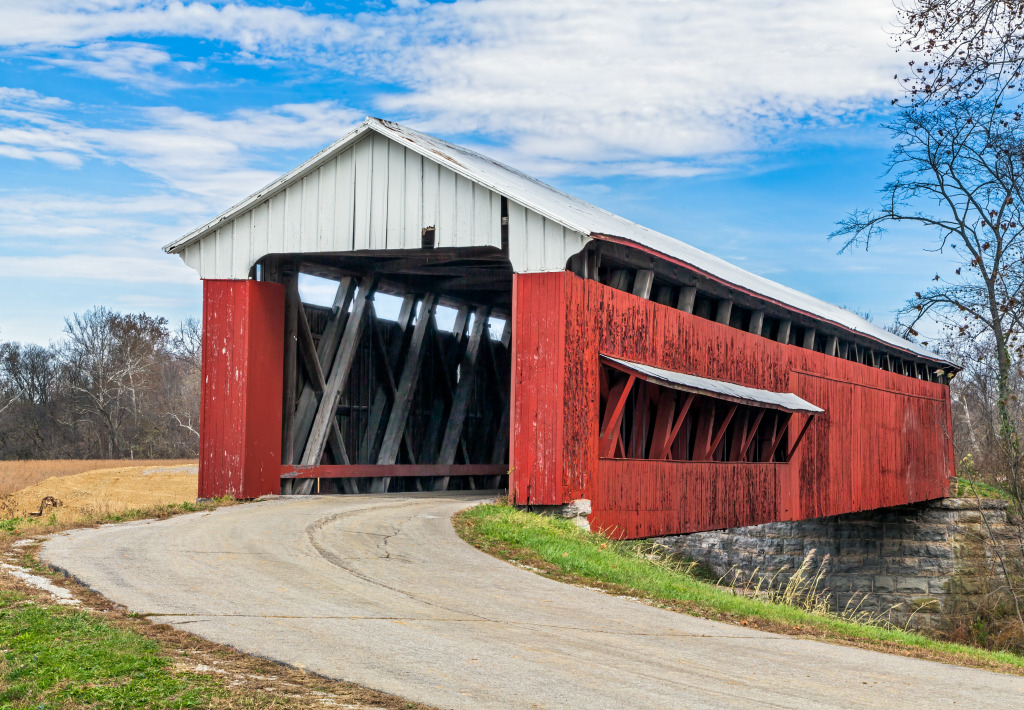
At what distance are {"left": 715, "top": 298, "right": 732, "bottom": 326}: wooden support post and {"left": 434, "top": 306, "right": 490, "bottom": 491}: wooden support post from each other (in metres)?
5.40

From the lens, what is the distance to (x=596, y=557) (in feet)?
36.2

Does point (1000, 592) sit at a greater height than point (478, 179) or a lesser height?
lesser

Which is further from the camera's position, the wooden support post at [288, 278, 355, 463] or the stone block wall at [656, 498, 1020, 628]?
the stone block wall at [656, 498, 1020, 628]

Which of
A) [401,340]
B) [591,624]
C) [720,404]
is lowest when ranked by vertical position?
[591,624]

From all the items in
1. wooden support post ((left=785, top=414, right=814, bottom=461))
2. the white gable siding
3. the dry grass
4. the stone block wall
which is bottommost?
the stone block wall

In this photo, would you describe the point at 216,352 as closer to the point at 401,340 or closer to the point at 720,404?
the point at 401,340

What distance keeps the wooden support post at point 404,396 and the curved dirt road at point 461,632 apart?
7518 mm

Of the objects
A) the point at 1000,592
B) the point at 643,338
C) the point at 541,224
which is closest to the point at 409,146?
the point at 541,224

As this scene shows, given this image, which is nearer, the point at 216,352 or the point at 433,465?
the point at 216,352

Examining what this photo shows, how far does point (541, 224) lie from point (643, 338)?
2920 millimetres

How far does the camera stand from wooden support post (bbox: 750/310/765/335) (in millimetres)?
19642

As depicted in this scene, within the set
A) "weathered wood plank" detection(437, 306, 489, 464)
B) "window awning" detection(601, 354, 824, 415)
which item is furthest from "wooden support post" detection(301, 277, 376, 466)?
"window awning" detection(601, 354, 824, 415)

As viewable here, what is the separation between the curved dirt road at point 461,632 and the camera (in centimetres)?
587

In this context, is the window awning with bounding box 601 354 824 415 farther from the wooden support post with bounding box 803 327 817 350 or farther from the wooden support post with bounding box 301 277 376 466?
the wooden support post with bounding box 301 277 376 466
